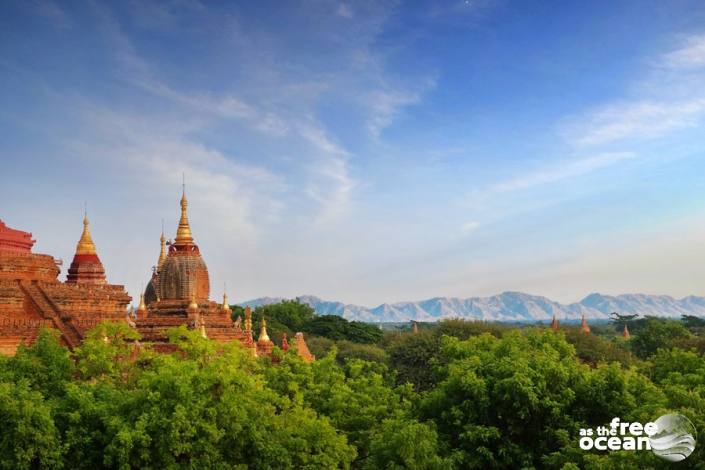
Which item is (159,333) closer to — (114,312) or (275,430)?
(114,312)

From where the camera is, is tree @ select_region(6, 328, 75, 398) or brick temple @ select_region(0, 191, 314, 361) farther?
brick temple @ select_region(0, 191, 314, 361)

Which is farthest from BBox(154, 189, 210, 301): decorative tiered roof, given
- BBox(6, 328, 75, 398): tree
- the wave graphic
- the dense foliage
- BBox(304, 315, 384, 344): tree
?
BBox(304, 315, 384, 344): tree

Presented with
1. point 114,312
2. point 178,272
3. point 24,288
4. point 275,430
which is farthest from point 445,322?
point 275,430

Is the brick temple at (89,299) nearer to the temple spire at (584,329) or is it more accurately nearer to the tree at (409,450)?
the tree at (409,450)

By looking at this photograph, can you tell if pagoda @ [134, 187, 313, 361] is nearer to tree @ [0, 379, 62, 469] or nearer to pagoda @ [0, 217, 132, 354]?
A: pagoda @ [0, 217, 132, 354]

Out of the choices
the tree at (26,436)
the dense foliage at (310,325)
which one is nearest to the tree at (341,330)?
the dense foliage at (310,325)

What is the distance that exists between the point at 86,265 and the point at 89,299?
1951 centimetres

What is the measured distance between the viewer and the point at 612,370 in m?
23.8

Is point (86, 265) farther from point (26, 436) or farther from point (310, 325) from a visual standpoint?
point (310, 325)

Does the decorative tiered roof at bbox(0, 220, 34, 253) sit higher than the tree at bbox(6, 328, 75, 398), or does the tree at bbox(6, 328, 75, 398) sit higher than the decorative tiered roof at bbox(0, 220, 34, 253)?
the decorative tiered roof at bbox(0, 220, 34, 253)

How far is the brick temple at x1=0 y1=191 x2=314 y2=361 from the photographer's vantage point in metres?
32.7

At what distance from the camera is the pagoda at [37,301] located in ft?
101

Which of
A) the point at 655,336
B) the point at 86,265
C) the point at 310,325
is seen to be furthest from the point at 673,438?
the point at 310,325

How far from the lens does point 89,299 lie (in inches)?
1455
